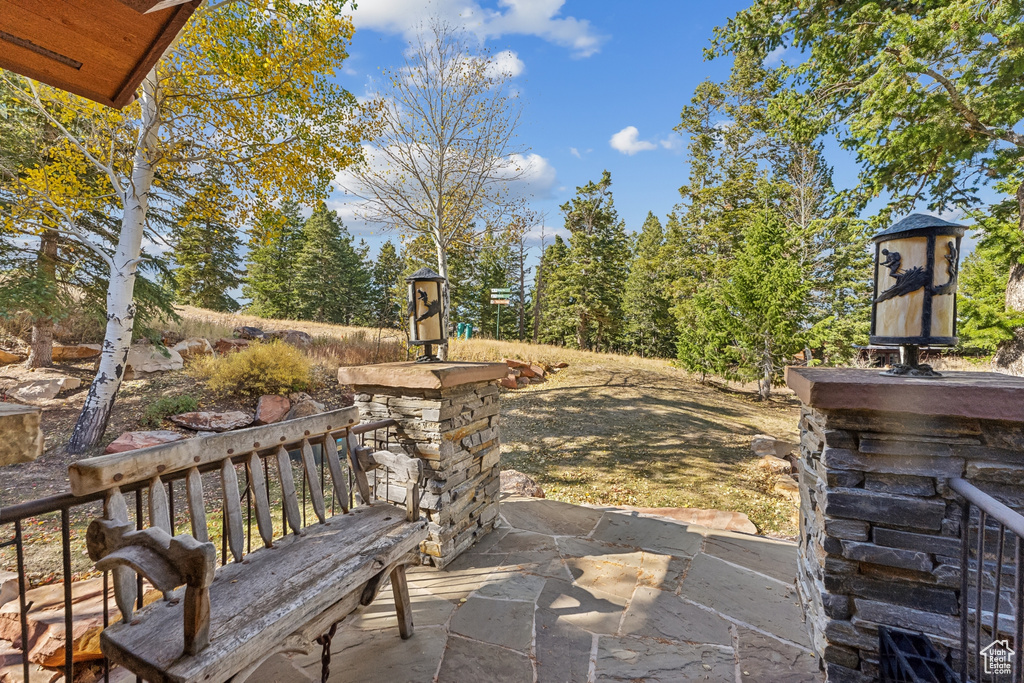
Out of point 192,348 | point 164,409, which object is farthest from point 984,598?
point 192,348

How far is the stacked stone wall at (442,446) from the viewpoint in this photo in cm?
287

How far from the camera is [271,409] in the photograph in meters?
6.70

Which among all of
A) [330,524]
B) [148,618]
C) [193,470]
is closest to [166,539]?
[148,618]

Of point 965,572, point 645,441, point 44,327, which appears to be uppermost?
point 44,327

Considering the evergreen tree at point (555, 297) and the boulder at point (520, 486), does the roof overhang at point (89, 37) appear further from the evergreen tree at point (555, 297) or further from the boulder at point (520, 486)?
the evergreen tree at point (555, 297)

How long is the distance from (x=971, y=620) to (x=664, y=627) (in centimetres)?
125

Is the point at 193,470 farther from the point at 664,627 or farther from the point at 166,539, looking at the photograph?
the point at 664,627

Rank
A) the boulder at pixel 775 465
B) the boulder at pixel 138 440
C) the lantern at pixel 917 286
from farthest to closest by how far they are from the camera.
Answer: the boulder at pixel 775 465 < the boulder at pixel 138 440 < the lantern at pixel 917 286

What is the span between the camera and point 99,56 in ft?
4.60

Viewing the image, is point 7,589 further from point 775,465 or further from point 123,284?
point 775,465

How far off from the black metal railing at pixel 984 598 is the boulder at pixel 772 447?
16.1 feet

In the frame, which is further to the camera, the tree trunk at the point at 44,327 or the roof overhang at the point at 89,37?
the tree trunk at the point at 44,327

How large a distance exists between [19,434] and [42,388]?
827 cm

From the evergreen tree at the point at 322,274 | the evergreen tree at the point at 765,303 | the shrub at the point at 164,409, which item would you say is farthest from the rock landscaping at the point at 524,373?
the evergreen tree at the point at 322,274
